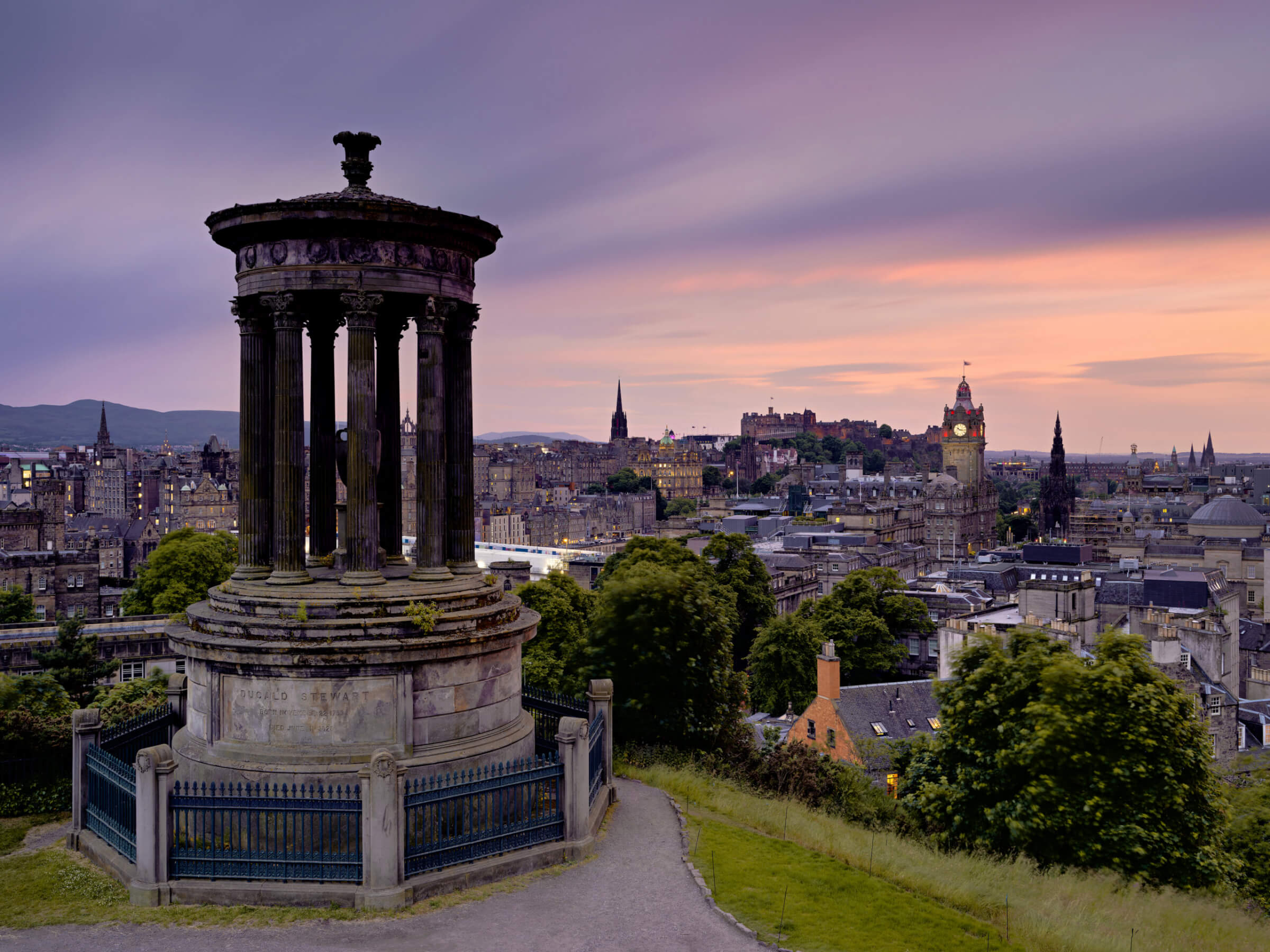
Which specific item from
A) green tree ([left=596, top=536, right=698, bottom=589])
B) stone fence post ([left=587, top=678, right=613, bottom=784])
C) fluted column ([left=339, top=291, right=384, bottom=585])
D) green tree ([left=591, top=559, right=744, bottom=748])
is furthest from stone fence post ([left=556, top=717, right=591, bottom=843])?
green tree ([left=596, top=536, right=698, bottom=589])

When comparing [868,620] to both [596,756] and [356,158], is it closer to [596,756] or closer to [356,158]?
[596,756]

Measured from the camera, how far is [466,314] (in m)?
24.1

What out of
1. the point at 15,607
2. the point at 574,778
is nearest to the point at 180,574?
the point at 15,607

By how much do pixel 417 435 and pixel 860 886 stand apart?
1340 centimetres

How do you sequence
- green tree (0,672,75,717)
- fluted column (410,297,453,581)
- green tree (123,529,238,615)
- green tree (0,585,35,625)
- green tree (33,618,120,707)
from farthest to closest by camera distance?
green tree (123,529,238,615), green tree (0,585,35,625), green tree (33,618,120,707), green tree (0,672,75,717), fluted column (410,297,453,581)

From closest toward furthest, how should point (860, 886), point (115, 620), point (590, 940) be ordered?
point (590, 940), point (860, 886), point (115, 620)

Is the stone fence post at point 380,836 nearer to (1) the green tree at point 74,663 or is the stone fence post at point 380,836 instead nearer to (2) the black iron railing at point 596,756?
(2) the black iron railing at point 596,756

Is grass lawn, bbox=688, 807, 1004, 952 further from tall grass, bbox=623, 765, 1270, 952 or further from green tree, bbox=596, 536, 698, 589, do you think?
green tree, bbox=596, 536, 698, 589

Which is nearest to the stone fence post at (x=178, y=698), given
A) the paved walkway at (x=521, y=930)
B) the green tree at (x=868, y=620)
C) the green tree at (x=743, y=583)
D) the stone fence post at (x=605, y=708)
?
the paved walkway at (x=521, y=930)

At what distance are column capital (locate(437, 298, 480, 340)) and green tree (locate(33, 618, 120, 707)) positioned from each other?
2706 centimetres

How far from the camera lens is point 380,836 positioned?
1712 cm

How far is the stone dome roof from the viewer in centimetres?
14650

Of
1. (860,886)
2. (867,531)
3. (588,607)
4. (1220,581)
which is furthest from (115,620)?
(867,531)

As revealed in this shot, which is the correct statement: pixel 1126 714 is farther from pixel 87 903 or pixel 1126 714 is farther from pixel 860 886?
pixel 87 903
